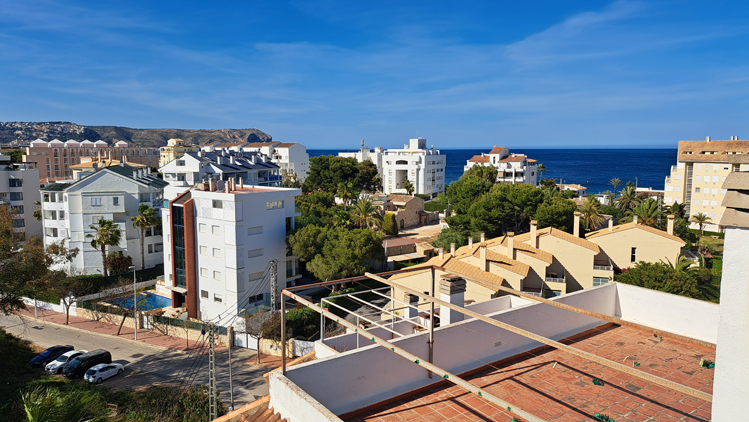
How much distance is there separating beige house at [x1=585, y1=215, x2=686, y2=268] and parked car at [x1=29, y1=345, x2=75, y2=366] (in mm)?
41456

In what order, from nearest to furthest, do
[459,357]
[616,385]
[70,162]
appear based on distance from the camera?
[616,385] < [459,357] < [70,162]

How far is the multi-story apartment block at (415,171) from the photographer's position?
11025cm

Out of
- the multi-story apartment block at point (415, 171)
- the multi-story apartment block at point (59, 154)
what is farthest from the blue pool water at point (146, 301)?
the multi-story apartment block at point (59, 154)

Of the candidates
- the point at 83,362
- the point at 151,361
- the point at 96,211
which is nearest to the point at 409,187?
the point at 96,211

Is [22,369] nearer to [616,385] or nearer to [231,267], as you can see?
[231,267]

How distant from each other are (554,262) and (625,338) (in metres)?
26.5

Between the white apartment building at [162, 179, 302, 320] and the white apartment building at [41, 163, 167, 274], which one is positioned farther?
the white apartment building at [41, 163, 167, 274]

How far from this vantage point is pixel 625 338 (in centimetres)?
1343

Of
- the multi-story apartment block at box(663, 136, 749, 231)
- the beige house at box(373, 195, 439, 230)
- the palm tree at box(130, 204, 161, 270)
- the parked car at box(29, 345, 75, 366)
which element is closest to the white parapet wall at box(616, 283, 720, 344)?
the parked car at box(29, 345, 75, 366)

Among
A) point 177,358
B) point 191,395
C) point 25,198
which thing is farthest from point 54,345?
point 25,198

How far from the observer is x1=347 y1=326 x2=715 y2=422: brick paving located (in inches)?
376

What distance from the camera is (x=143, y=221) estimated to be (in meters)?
50.8

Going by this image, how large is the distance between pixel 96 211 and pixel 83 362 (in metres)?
27.6

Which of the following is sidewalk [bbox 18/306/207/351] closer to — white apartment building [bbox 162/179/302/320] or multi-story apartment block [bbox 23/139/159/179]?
white apartment building [bbox 162/179/302/320]
